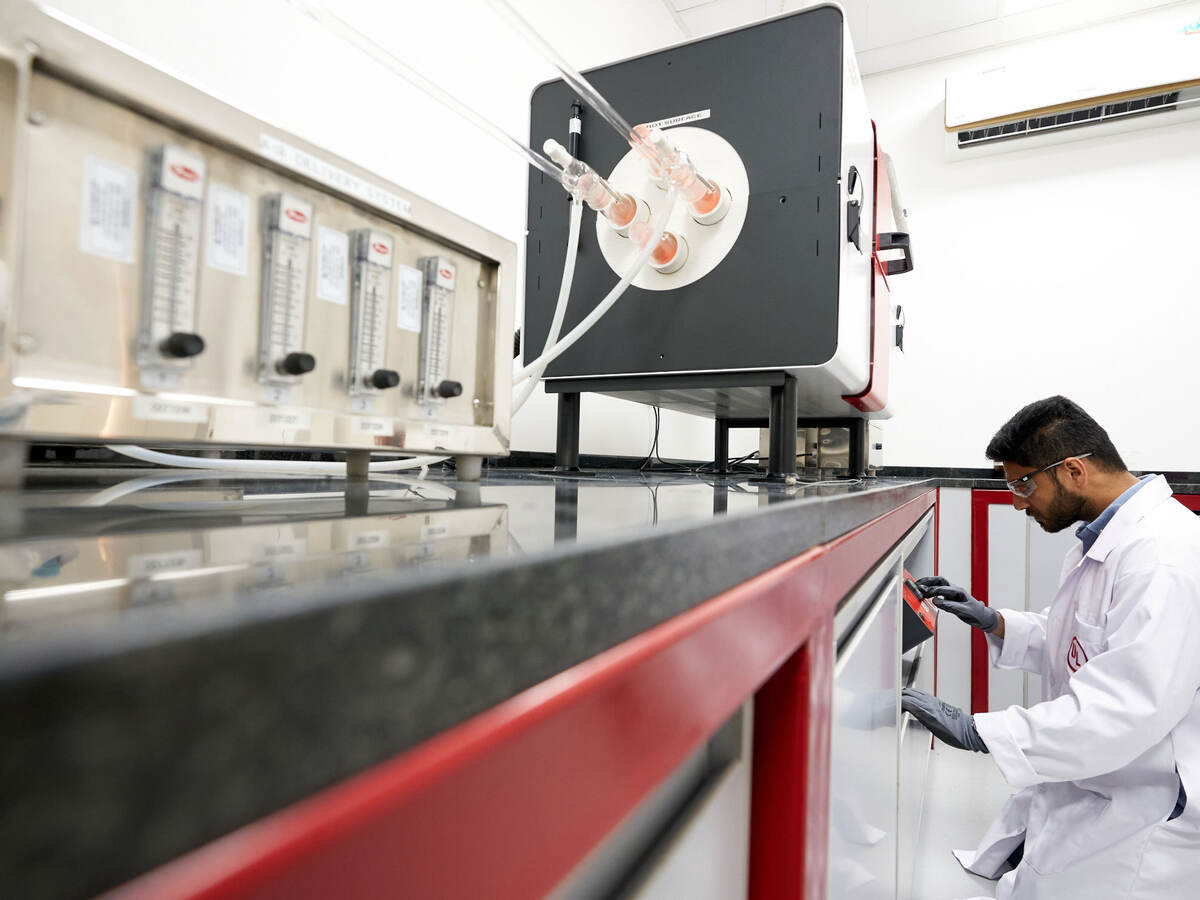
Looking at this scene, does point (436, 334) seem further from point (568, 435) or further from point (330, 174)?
point (568, 435)

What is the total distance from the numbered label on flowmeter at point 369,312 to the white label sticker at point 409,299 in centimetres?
2

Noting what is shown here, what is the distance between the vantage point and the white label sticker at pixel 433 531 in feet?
0.74

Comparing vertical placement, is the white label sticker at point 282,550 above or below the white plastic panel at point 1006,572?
above

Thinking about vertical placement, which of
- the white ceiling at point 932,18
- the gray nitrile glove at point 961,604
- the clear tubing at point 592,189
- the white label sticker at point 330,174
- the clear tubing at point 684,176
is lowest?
the gray nitrile glove at point 961,604

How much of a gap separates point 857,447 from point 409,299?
1337 millimetres

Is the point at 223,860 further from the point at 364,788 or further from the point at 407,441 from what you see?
the point at 407,441

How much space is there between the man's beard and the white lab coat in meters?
0.14

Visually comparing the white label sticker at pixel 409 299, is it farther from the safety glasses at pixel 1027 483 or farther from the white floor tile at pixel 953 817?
the white floor tile at pixel 953 817

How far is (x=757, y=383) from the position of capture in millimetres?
1005

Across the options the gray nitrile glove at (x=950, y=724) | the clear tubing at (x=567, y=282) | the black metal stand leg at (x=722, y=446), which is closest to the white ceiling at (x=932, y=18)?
the black metal stand leg at (x=722, y=446)

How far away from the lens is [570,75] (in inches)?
29.7

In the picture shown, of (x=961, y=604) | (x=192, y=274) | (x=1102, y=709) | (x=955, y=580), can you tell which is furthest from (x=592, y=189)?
(x=955, y=580)

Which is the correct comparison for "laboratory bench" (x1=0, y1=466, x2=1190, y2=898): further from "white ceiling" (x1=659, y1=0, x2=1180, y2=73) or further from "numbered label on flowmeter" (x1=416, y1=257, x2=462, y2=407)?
"white ceiling" (x1=659, y1=0, x2=1180, y2=73)

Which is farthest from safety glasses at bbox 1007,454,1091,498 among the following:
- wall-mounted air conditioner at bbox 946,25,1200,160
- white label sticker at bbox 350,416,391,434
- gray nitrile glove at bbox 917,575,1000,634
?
wall-mounted air conditioner at bbox 946,25,1200,160
